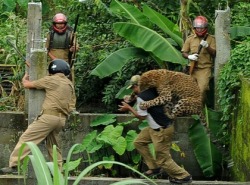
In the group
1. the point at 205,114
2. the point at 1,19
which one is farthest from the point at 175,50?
the point at 1,19

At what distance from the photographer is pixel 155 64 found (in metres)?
14.2

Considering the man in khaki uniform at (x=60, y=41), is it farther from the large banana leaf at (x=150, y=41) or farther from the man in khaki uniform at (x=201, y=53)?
the man in khaki uniform at (x=201, y=53)

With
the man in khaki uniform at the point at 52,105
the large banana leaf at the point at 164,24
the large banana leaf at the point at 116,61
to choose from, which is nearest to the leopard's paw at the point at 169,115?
the man in khaki uniform at the point at 52,105

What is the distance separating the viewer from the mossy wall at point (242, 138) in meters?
10.8

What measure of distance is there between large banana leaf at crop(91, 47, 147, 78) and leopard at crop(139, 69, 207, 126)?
2.37 m

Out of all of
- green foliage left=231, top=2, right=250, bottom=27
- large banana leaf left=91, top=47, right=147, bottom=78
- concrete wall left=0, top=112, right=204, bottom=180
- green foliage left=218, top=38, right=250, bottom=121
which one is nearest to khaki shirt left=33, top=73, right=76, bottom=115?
concrete wall left=0, top=112, right=204, bottom=180

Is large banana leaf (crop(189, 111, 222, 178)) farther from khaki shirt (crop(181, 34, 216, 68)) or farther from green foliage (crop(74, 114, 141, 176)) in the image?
khaki shirt (crop(181, 34, 216, 68))

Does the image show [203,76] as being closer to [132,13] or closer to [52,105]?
[132,13]

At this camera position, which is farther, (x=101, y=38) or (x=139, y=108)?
(x=101, y=38)

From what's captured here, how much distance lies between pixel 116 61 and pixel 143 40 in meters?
0.58

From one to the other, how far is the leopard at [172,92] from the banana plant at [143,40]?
2.03 metres

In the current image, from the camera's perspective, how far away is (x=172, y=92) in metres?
10.7

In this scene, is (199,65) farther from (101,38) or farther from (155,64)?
(101,38)

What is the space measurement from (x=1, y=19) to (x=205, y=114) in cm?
725
